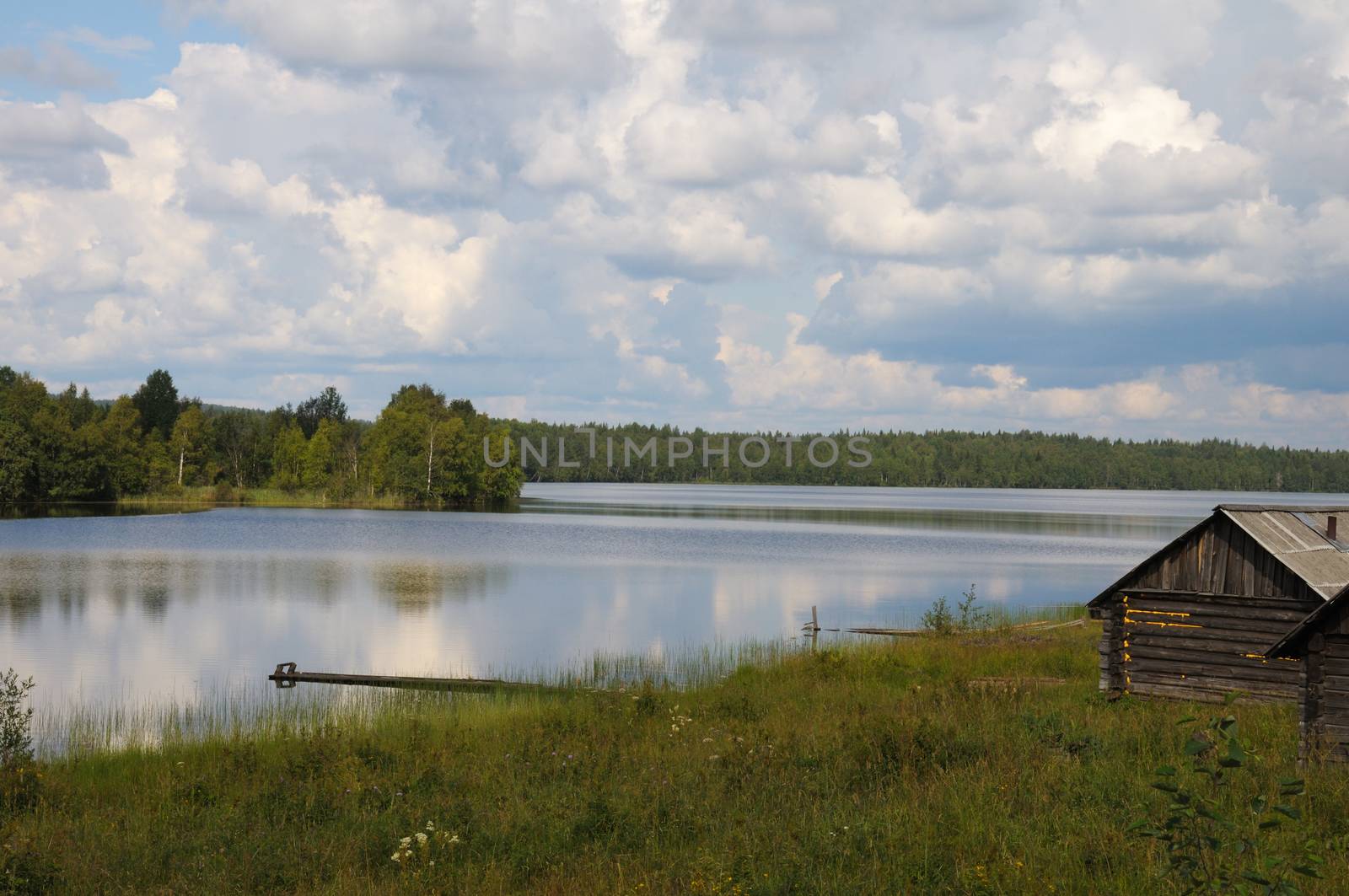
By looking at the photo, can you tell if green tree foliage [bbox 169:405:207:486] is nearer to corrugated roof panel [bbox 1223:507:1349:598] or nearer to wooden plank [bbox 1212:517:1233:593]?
wooden plank [bbox 1212:517:1233:593]

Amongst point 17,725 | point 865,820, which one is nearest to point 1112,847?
point 865,820

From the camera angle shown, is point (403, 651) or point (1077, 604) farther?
point (1077, 604)

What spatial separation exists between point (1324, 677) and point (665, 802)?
27.5 feet

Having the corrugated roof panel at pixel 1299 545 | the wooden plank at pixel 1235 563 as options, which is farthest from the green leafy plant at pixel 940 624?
the corrugated roof panel at pixel 1299 545

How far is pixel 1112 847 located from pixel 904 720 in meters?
6.30

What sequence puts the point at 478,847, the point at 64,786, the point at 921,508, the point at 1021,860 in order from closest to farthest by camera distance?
the point at 1021,860
the point at 478,847
the point at 64,786
the point at 921,508

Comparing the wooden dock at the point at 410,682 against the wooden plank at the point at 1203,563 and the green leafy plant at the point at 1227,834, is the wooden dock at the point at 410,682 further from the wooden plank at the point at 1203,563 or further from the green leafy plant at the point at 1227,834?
the green leafy plant at the point at 1227,834

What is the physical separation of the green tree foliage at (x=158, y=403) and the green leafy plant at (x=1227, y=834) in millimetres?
150131

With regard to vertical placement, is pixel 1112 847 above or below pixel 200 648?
above

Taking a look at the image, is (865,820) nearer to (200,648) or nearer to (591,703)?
(591,703)

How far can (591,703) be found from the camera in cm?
2072

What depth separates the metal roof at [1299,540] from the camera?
17.5m

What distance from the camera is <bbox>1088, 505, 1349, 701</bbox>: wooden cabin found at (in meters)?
17.9

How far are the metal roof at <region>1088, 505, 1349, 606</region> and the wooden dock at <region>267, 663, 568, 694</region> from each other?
12823 mm
